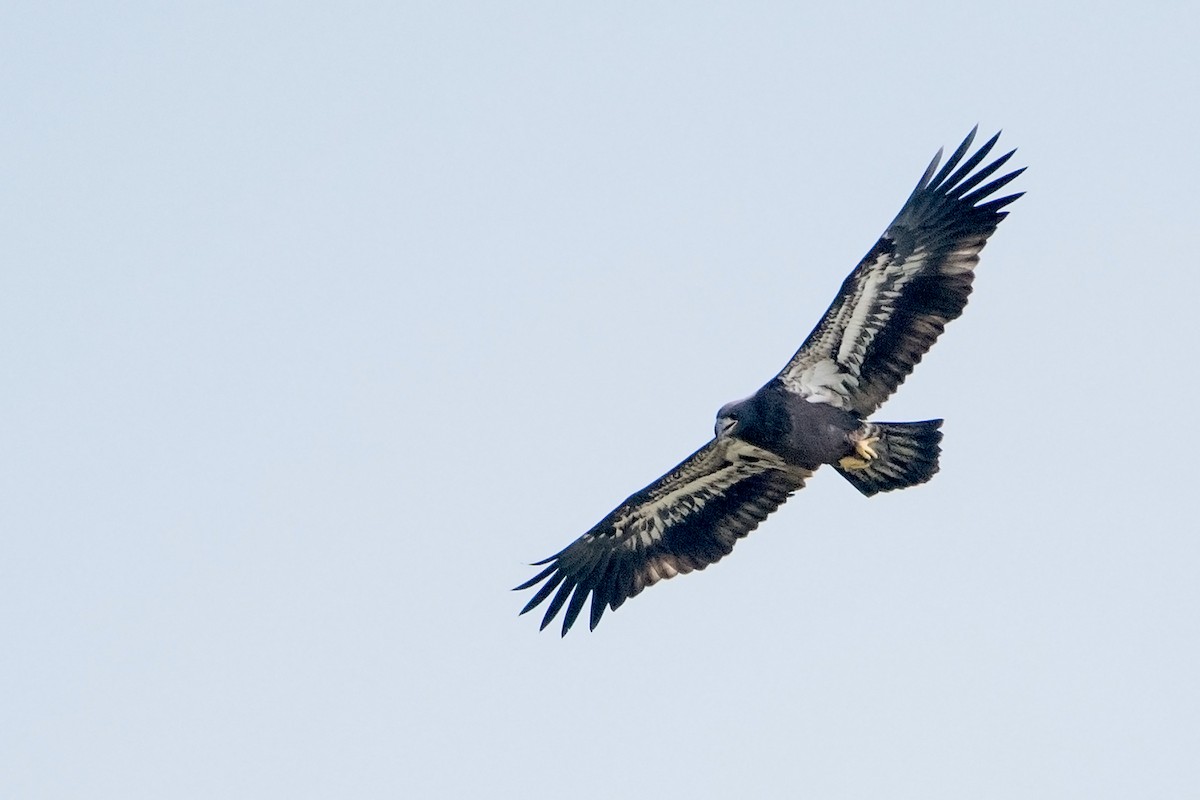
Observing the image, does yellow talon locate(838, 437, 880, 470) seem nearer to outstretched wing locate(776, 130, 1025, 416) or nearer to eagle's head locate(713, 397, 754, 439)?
outstretched wing locate(776, 130, 1025, 416)

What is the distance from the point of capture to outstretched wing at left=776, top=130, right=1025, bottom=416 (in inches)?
710

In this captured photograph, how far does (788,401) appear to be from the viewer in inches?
720

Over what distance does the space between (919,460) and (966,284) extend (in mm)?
1834

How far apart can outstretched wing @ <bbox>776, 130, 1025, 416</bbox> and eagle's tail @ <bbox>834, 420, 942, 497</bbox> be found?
301 mm

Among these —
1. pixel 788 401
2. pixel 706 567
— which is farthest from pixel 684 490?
pixel 788 401

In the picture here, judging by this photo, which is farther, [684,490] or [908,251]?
[684,490]

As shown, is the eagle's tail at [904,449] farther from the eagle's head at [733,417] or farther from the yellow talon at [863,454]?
the eagle's head at [733,417]

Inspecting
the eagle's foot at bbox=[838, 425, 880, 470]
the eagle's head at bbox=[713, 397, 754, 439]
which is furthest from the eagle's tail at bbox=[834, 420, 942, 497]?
the eagle's head at bbox=[713, 397, 754, 439]

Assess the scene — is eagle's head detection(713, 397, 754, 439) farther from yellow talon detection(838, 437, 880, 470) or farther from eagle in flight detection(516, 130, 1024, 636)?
yellow talon detection(838, 437, 880, 470)

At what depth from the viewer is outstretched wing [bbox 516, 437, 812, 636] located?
64.4ft

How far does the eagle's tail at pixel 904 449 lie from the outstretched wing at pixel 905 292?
301 mm

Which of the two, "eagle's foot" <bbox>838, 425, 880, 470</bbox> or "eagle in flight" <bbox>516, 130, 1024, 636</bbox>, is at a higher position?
"eagle in flight" <bbox>516, 130, 1024, 636</bbox>

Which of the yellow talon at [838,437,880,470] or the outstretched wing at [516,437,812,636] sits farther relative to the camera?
the outstretched wing at [516,437,812,636]

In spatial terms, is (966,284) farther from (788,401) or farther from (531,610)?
(531,610)
